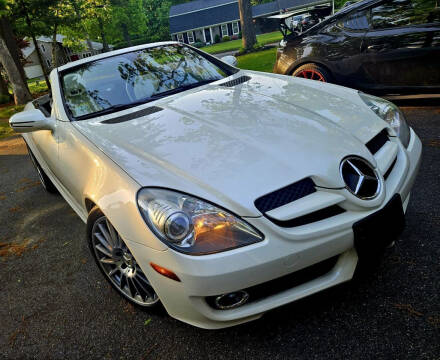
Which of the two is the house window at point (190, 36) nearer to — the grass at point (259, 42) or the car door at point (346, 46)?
the grass at point (259, 42)

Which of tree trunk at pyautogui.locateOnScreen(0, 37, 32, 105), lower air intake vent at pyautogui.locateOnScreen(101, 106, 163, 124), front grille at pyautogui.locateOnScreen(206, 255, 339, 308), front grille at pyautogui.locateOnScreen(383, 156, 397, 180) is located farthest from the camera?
tree trunk at pyautogui.locateOnScreen(0, 37, 32, 105)

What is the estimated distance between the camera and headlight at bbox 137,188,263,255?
162 centimetres

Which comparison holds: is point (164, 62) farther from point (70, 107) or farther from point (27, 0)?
point (27, 0)

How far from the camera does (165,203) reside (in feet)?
5.68

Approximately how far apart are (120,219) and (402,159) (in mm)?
1632

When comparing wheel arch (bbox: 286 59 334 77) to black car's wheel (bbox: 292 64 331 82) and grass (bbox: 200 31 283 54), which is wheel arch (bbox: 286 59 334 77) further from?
grass (bbox: 200 31 283 54)

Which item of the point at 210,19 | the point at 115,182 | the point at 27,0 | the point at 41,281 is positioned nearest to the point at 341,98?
the point at 115,182

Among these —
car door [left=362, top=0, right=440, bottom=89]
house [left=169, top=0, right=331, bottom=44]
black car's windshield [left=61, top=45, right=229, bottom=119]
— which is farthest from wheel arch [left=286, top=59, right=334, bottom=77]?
house [left=169, top=0, right=331, bottom=44]

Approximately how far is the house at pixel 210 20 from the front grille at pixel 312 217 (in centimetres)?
5603

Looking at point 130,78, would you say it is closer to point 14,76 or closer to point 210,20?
point 14,76

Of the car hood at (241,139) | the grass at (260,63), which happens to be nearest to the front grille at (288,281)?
the car hood at (241,139)

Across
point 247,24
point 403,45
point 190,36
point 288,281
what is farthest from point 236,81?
point 190,36

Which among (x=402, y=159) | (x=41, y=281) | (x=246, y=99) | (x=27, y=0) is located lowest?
(x=41, y=281)

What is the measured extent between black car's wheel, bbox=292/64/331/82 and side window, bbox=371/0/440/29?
80cm
